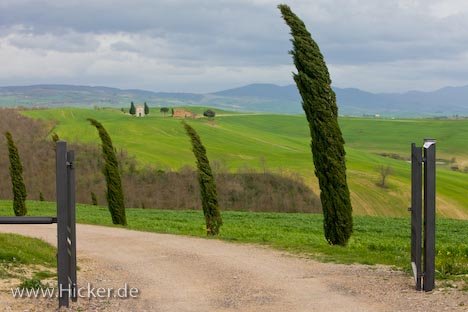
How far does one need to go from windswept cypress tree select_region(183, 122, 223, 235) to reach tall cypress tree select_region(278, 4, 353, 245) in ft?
28.7

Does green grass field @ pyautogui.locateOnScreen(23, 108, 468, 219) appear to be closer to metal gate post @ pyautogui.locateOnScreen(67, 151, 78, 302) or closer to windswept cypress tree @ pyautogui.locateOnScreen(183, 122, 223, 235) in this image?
windswept cypress tree @ pyautogui.locateOnScreen(183, 122, 223, 235)

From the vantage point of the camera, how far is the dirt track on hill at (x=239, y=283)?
35.7ft

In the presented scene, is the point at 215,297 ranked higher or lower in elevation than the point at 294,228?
higher

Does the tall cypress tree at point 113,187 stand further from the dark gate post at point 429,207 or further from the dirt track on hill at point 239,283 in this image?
the dark gate post at point 429,207

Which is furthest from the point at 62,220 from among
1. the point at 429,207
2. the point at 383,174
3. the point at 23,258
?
the point at 383,174

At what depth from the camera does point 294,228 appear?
3834cm

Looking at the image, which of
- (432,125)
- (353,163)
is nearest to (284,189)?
(353,163)

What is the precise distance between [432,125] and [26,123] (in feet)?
317

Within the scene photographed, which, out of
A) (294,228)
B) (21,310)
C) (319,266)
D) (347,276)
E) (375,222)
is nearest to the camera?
(21,310)

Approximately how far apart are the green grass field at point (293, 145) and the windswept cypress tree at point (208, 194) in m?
51.1

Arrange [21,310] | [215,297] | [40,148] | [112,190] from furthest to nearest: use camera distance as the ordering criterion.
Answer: [40,148]
[112,190]
[215,297]
[21,310]

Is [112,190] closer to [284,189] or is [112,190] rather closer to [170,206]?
[170,206]

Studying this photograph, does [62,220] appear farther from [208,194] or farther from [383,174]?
[383,174]

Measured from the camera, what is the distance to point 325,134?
67.3ft
